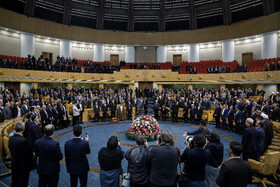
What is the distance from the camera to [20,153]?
3189 millimetres

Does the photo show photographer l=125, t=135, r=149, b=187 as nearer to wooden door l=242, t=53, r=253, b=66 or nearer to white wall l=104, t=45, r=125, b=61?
wooden door l=242, t=53, r=253, b=66

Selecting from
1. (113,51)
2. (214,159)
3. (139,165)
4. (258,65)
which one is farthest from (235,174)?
(113,51)

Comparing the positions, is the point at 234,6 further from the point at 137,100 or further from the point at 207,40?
the point at 137,100

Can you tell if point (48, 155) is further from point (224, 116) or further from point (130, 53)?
point (130, 53)

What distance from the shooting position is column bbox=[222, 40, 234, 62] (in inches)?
820

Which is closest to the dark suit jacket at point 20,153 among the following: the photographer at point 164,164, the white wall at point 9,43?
the photographer at point 164,164

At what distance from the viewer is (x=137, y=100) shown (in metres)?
13.6

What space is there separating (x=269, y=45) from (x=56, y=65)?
22008mm

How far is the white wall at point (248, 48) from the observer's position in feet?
64.1

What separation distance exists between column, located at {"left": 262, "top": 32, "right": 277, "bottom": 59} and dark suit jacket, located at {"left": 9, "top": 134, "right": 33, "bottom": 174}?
22.0m

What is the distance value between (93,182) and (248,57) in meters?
22.3

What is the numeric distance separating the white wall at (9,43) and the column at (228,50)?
23.4 metres

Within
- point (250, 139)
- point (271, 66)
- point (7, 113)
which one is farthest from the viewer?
point (271, 66)

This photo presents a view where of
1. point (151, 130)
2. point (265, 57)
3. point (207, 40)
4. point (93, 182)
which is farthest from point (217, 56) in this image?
point (93, 182)
